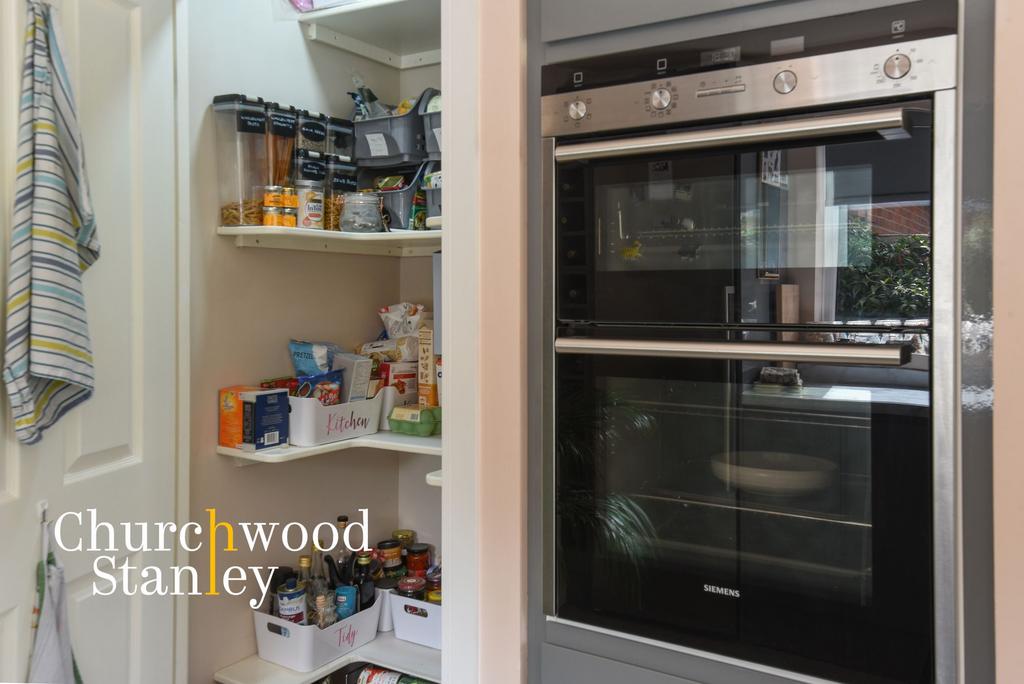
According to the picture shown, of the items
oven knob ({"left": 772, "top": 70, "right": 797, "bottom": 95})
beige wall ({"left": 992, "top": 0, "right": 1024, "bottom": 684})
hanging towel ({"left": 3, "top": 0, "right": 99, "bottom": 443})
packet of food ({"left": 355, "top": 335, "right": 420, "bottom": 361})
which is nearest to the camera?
beige wall ({"left": 992, "top": 0, "right": 1024, "bottom": 684})

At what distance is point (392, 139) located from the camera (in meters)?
1.99

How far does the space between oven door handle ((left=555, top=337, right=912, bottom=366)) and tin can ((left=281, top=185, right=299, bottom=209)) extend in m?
0.96

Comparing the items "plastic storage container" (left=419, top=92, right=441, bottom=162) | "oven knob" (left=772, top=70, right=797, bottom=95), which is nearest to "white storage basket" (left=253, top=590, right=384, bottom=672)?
"plastic storage container" (left=419, top=92, right=441, bottom=162)

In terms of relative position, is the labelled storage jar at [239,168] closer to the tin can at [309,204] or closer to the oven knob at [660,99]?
the tin can at [309,204]

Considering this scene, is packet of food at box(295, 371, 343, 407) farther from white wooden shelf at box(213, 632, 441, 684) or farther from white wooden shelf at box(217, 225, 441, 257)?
white wooden shelf at box(213, 632, 441, 684)

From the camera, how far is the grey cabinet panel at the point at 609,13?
3.48ft

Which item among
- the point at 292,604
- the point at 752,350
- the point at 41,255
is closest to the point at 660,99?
the point at 752,350

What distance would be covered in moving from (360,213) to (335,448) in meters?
0.60

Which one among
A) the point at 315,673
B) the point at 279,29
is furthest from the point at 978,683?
the point at 279,29

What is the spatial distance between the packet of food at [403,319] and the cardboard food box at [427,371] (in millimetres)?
90

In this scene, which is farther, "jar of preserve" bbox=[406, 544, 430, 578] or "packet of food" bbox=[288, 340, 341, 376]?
"jar of preserve" bbox=[406, 544, 430, 578]

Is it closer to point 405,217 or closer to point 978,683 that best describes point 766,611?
point 978,683

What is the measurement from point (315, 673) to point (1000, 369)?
165cm

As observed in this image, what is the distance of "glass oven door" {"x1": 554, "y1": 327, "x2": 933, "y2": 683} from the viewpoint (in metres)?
0.96
